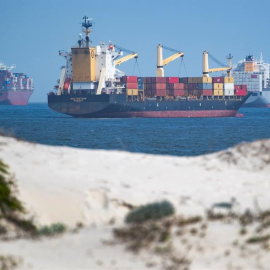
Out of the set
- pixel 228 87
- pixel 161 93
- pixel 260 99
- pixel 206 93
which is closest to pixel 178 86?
pixel 161 93

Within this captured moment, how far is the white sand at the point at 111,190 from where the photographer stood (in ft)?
29.2

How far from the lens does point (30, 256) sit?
9.07m

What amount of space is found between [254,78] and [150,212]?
173 meters

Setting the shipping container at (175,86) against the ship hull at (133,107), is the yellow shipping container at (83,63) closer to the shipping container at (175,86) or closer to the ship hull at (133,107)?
the ship hull at (133,107)

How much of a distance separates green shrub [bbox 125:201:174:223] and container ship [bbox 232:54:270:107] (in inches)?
6708

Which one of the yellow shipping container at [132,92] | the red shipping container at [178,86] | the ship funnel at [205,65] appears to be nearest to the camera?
the yellow shipping container at [132,92]

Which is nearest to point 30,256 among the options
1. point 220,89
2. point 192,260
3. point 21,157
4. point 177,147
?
point 192,260

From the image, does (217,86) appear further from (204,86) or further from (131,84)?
(131,84)

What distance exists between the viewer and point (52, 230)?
10.3 meters

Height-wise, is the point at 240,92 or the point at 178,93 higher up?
the point at 178,93

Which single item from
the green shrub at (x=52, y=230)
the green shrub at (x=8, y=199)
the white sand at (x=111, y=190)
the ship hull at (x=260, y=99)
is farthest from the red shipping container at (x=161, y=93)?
the green shrub at (x=52, y=230)

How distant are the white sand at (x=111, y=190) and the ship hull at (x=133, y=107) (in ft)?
252

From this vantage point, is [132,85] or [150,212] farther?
[132,85]

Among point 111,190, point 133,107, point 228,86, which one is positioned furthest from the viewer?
point 228,86
